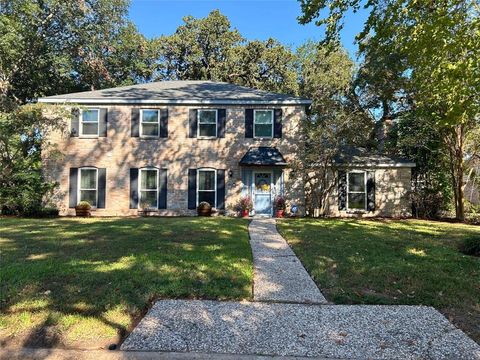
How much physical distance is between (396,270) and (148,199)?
12231 mm

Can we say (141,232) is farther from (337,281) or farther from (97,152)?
(97,152)

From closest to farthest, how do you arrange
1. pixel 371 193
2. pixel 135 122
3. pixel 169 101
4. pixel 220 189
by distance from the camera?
pixel 220 189 → pixel 169 101 → pixel 135 122 → pixel 371 193

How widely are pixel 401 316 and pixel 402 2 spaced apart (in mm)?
7463

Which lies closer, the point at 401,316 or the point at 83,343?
the point at 83,343

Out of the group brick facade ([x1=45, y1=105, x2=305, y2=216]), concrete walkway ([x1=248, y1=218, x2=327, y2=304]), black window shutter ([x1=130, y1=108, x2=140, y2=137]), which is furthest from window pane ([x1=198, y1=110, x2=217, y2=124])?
concrete walkway ([x1=248, y1=218, x2=327, y2=304])

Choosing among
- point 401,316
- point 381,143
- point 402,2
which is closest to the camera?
point 401,316

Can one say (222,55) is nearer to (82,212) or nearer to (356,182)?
(356,182)

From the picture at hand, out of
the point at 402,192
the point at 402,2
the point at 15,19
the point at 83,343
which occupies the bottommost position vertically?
the point at 83,343

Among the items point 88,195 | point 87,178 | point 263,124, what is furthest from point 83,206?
point 263,124

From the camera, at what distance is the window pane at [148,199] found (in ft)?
53.9

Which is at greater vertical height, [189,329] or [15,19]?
[15,19]

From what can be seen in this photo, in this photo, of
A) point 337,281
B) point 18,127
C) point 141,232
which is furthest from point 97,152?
point 337,281

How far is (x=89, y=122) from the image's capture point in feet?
55.0

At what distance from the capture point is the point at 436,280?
5828 mm
